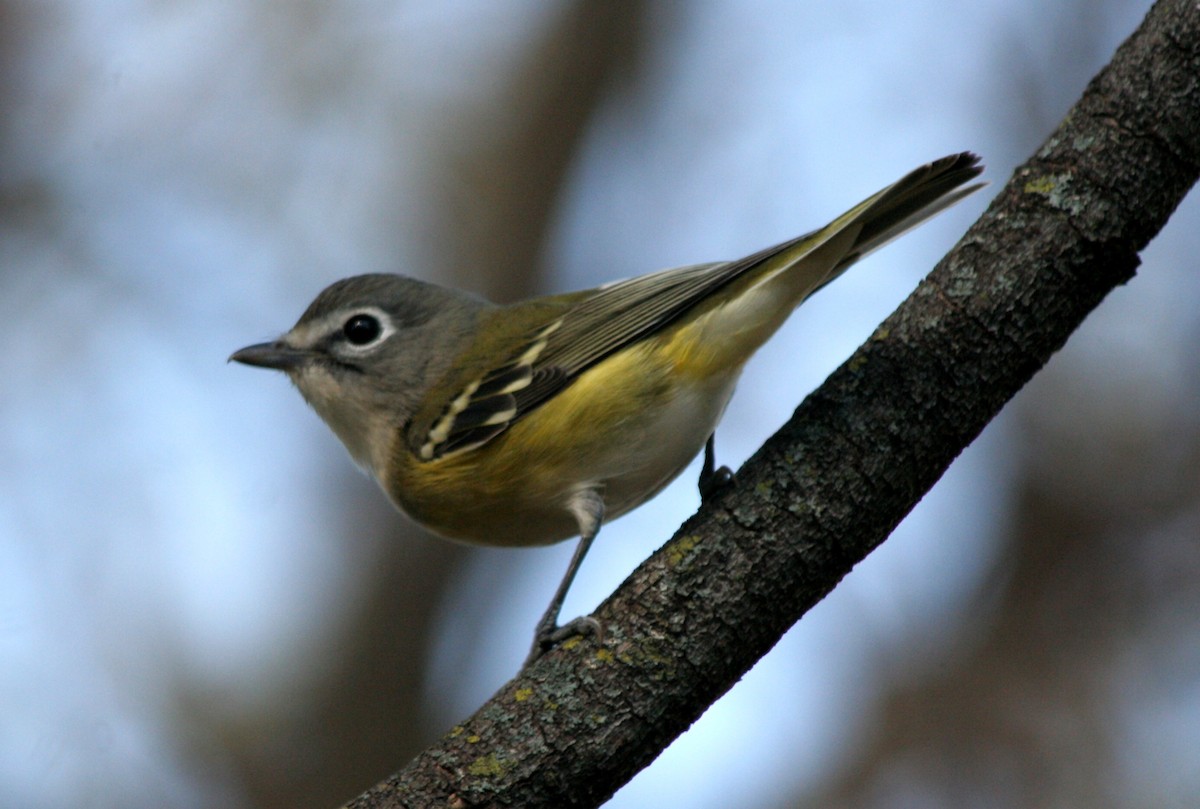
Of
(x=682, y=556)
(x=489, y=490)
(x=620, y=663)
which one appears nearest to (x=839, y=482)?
(x=682, y=556)

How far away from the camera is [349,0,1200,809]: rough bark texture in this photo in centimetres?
281

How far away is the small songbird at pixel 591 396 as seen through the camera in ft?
12.0

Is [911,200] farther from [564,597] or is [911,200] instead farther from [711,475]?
[564,597]

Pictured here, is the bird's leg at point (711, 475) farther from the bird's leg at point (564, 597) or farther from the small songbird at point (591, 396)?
the bird's leg at point (564, 597)

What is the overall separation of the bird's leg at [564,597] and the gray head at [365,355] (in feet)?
3.49

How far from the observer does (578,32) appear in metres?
7.30


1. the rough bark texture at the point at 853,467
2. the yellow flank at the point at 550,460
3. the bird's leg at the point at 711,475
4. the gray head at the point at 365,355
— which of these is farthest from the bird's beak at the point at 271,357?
the rough bark texture at the point at 853,467

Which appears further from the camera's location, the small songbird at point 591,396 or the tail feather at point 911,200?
the small songbird at point 591,396

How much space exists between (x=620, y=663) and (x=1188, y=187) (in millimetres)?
1891

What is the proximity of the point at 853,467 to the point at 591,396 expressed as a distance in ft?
3.90

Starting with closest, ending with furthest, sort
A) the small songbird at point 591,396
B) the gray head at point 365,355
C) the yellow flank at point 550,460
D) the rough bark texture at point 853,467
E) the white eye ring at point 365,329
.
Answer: the rough bark texture at point 853,467, the small songbird at point 591,396, the yellow flank at point 550,460, the gray head at point 365,355, the white eye ring at point 365,329

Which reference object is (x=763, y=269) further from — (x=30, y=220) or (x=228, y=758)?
(x=30, y=220)


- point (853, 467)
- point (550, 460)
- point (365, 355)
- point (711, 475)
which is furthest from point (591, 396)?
point (365, 355)

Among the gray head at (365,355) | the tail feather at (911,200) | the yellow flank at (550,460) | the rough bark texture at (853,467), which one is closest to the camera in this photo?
the rough bark texture at (853,467)
